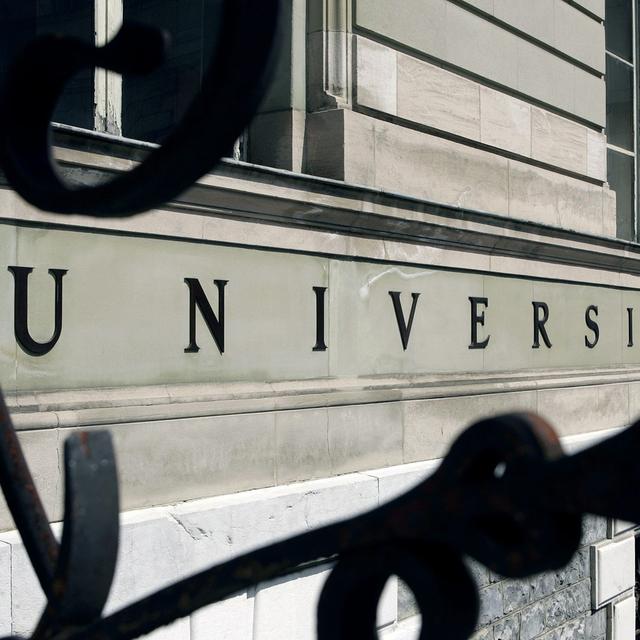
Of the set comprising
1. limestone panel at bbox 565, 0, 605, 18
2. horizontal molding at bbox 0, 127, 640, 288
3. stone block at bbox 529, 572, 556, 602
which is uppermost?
limestone panel at bbox 565, 0, 605, 18

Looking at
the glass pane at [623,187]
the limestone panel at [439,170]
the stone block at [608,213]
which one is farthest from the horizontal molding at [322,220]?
the glass pane at [623,187]

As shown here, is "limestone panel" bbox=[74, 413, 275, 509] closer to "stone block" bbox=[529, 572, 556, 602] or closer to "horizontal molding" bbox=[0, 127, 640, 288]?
"horizontal molding" bbox=[0, 127, 640, 288]

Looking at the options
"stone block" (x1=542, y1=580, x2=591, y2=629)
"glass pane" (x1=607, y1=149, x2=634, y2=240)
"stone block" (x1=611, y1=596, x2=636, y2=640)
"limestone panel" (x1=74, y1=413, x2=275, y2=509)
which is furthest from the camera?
"glass pane" (x1=607, y1=149, x2=634, y2=240)

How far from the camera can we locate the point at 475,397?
7.49 m

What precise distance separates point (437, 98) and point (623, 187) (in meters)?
4.89

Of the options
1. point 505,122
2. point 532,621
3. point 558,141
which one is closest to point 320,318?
point 505,122

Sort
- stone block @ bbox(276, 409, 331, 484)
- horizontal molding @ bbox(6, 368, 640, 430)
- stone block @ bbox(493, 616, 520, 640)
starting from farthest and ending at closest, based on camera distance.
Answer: stone block @ bbox(493, 616, 520, 640) → stone block @ bbox(276, 409, 331, 484) → horizontal molding @ bbox(6, 368, 640, 430)

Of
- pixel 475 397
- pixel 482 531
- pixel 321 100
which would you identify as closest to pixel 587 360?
pixel 475 397

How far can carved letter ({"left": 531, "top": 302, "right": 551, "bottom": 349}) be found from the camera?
8.41 metres

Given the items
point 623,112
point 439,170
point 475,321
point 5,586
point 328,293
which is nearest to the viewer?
point 5,586

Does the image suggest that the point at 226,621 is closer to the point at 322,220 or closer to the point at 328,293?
the point at 328,293

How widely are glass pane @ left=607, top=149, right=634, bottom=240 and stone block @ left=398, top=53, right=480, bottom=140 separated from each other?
4213 mm

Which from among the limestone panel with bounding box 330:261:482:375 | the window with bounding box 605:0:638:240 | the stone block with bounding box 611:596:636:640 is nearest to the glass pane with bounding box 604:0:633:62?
the window with bounding box 605:0:638:240

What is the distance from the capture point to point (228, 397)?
5.59 m
